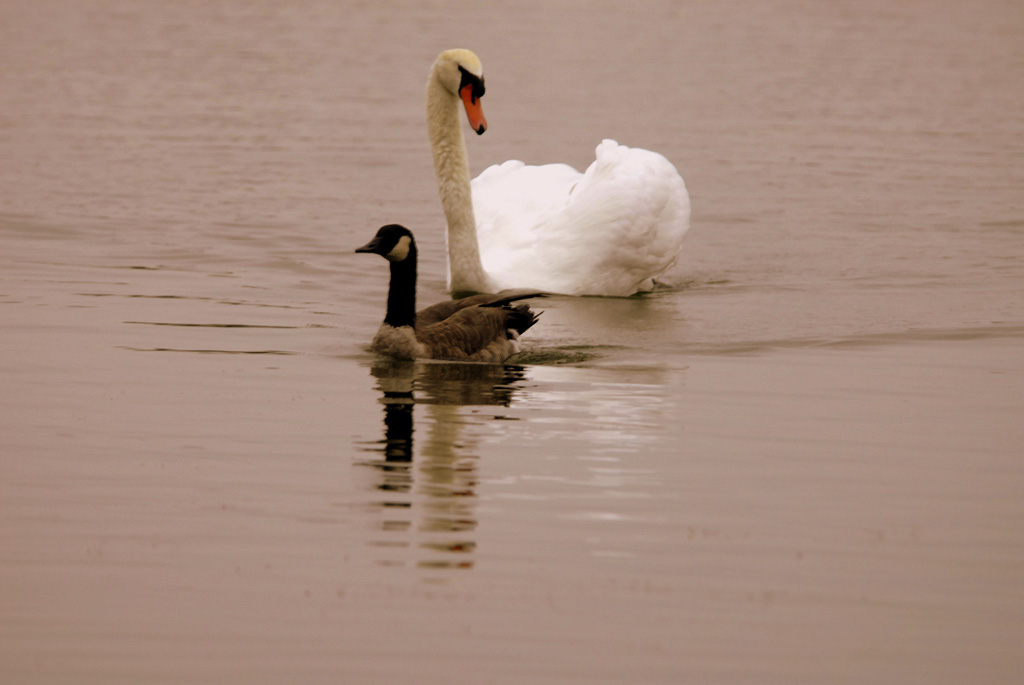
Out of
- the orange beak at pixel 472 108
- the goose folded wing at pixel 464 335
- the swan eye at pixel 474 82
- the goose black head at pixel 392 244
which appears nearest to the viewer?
the goose black head at pixel 392 244

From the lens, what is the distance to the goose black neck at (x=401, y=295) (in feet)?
34.7

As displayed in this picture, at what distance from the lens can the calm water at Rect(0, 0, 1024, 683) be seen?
586 centimetres

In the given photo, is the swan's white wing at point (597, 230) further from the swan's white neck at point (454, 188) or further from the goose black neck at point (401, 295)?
the goose black neck at point (401, 295)

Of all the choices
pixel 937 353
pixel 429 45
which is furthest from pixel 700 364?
pixel 429 45

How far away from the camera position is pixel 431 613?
5.98 metres

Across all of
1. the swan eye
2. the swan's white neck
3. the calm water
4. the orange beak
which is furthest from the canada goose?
the swan eye

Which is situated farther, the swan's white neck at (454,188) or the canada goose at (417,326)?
the swan's white neck at (454,188)

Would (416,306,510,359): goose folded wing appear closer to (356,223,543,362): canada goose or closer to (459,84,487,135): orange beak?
(356,223,543,362): canada goose

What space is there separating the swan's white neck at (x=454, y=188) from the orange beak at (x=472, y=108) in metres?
0.47

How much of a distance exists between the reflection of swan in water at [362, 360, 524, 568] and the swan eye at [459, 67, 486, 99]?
297 centimetres

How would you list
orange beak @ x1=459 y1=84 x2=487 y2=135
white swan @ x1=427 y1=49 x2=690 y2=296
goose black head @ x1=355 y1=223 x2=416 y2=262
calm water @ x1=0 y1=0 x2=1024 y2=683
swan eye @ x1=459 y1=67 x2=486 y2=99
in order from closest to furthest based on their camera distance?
calm water @ x1=0 y1=0 x2=1024 y2=683 < goose black head @ x1=355 y1=223 x2=416 y2=262 < orange beak @ x1=459 y1=84 x2=487 y2=135 < swan eye @ x1=459 y1=67 x2=486 y2=99 < white swan @ x1=427 y1=49 x2=690 y2=296

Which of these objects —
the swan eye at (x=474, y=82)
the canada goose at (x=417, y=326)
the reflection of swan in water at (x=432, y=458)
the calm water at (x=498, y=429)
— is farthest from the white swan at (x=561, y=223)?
the reflection of swan in water at (x=432, y=458)

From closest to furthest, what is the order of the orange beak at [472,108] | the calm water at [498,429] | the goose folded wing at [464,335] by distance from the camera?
the calm water at [498,429] → the goose folded wing at [464,335] → the orange beak at [472,108]

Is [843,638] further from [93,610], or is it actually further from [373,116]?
[373,116]
